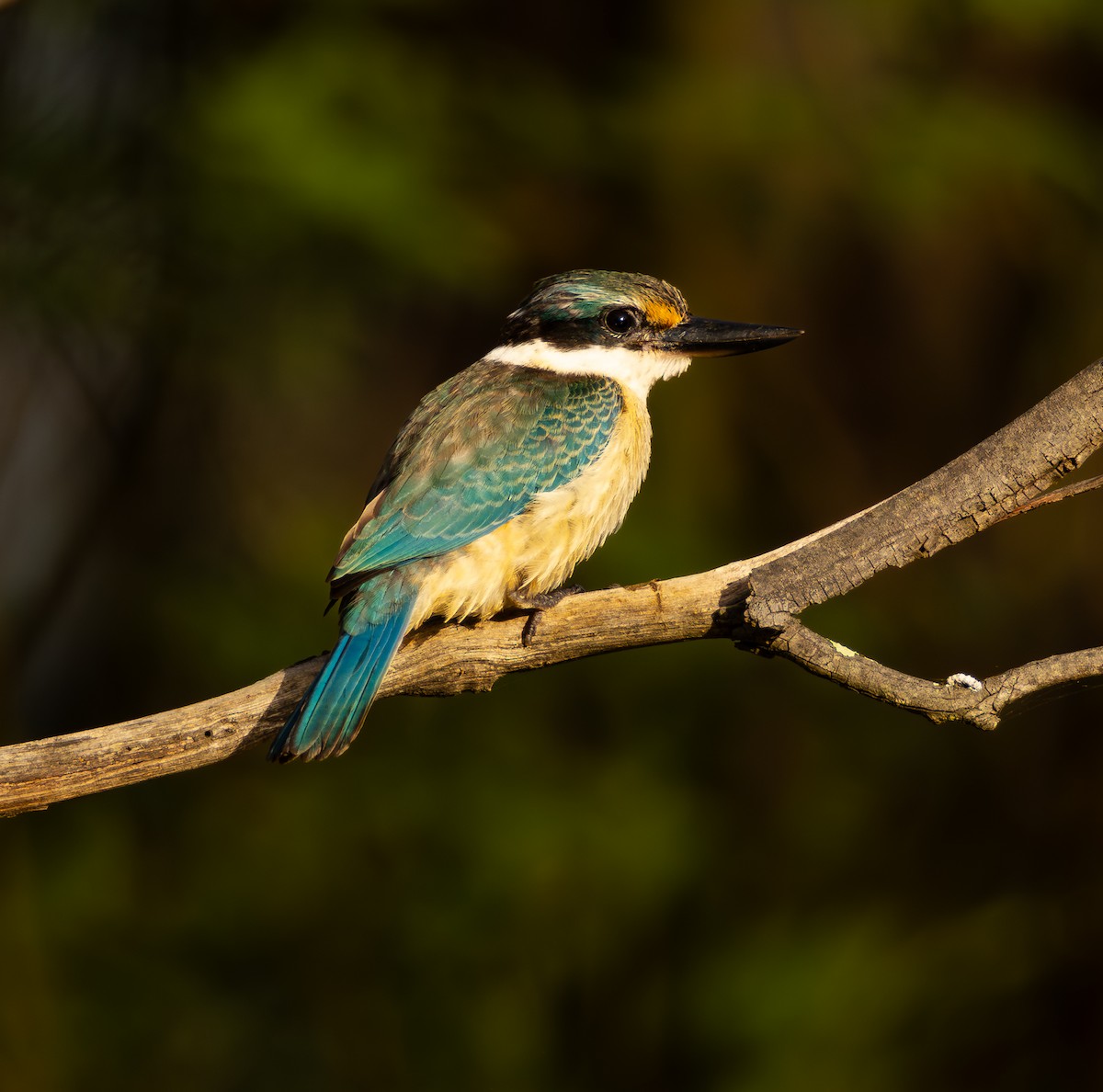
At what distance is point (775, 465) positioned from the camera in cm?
554

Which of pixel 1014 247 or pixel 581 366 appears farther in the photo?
pixel 1014 247

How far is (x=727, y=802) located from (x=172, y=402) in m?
2.68

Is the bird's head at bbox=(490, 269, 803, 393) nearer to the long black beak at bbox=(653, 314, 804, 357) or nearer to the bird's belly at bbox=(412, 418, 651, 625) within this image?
the long black beak at bbox=(653, 314, 804, 357)

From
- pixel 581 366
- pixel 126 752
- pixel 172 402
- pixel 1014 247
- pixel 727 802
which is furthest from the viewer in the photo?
pixel 1014 247

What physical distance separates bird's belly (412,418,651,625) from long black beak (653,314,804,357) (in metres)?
0.35

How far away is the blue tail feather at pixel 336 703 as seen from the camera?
2.65m

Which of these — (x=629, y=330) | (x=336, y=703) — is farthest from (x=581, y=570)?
(x=336, y=703)

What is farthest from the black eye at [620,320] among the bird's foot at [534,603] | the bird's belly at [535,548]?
the bird's foot at [534,603]

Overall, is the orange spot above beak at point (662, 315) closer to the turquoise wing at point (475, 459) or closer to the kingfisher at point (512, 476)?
the kingfisher at point (512, 476)

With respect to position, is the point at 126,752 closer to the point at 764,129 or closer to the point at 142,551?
the point at 142,551

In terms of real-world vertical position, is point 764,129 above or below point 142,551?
above

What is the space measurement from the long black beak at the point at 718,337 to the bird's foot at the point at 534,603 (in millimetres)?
842

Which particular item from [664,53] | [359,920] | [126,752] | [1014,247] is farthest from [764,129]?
[126,752]

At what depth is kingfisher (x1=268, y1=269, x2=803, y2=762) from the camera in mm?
2919
